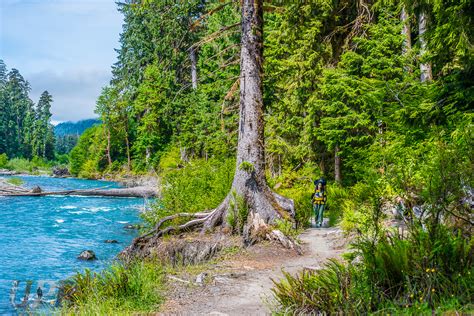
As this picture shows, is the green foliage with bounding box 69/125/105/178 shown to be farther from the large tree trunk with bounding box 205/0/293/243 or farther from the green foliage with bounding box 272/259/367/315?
the green foliage with bounding box 272/259/367/315

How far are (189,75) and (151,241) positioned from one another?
3794 centimetres

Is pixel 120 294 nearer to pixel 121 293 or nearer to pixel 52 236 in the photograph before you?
pixel 121 293

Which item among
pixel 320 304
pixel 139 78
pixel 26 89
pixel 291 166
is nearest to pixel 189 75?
pixel 139 78

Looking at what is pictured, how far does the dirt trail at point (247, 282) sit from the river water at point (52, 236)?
4261mm

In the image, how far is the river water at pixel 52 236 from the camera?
11.3m

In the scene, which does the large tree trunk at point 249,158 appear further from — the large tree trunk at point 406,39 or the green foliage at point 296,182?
the large tree trunk at point 406,39

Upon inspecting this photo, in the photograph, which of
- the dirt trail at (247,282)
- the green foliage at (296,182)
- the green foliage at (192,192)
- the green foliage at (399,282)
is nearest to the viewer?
the green foliage at (399,282)

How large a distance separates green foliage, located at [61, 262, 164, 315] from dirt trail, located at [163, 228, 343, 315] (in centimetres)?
35

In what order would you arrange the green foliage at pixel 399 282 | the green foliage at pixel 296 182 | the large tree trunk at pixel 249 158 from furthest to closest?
the green foliage at pixel 296 182, the large tree trunk at pixel 249 158, the green foliage at pixel 399 282

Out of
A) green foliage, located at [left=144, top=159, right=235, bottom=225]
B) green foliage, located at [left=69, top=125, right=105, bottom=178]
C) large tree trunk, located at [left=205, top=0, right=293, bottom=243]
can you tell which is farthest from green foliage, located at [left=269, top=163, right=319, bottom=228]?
green foliage, located at [left=69, top=125, right=105, bottom=178]

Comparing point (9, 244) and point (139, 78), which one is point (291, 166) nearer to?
point (9, 244)

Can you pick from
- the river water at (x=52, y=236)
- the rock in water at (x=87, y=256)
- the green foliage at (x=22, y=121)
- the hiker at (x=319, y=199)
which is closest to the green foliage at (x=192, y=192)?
the river water at (x=52, y=236)

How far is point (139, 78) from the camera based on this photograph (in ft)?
167

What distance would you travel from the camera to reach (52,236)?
16.8m
